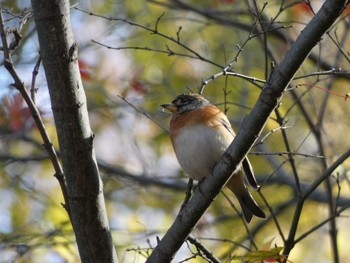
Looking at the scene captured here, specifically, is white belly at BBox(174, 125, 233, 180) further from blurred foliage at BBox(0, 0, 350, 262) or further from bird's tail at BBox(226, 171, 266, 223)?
blurred foliage at BBox(0, 0, 350, 262)

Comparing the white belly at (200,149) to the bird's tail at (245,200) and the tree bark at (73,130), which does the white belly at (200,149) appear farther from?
the tree bark at (73,130)

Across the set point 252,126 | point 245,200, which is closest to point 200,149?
point 245,200

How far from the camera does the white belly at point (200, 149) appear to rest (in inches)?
217

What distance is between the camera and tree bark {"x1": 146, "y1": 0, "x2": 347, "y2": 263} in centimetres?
369

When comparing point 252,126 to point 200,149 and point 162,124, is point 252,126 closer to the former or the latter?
point 200,149

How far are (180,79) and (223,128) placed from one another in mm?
4912

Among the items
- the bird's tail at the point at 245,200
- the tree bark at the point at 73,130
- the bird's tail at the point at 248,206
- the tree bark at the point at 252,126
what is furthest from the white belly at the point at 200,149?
the tree bark at the point at 73,130

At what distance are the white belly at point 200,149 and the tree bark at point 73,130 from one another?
139 centimetres

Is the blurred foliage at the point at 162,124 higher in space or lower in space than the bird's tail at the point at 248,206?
higher

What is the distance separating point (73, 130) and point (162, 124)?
16.3ft

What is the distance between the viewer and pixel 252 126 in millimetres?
3893

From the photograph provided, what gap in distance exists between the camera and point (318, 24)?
3.69 m

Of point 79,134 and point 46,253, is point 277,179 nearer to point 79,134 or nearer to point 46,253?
point 46,253

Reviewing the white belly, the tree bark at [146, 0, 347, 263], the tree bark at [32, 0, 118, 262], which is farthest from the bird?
the tree bark at [32, 0, 118, 262]
